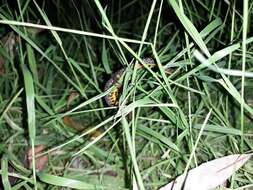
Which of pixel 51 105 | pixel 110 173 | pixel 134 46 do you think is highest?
pixel 134 46

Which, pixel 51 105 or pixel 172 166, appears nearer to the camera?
pixel 172 166

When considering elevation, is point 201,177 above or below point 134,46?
below

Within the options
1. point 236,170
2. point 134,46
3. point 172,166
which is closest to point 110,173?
point 172,166

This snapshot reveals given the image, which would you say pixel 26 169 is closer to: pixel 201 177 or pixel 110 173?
pixel 110 173

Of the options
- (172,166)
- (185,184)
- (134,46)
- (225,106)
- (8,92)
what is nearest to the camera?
(185,184)

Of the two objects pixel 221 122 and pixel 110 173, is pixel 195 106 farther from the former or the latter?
pixel 110 173

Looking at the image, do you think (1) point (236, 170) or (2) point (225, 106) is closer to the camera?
(1) point (236, 170)

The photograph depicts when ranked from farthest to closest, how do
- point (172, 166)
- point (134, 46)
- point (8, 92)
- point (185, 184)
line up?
point (134, 46) → point (8, 92) → point (172, 166) → point (185, 184)

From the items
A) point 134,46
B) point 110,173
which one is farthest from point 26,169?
point 134,46

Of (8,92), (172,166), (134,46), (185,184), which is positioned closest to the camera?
(185,184)
